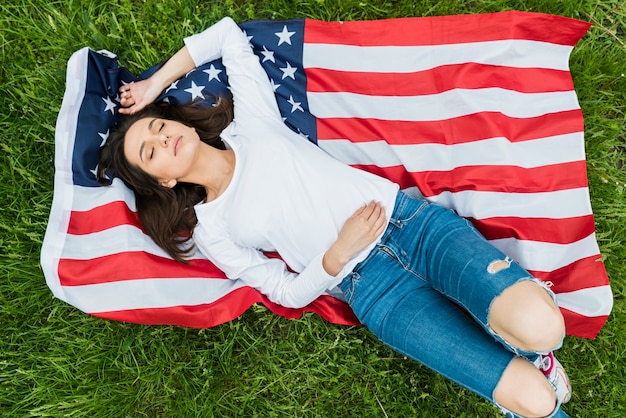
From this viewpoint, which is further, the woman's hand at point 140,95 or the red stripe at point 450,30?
the woman's hand at point 140,95

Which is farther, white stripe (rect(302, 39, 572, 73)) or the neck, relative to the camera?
white stripe (rect(302, 39, 572, 73))

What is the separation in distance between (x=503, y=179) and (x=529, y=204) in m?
0.24

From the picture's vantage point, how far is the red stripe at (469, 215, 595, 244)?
11.5ft

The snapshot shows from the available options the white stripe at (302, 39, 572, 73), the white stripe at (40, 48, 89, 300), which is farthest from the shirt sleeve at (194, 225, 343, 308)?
the white stripe at (302, 39, 572, 73)

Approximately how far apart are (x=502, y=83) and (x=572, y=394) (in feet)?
7.43

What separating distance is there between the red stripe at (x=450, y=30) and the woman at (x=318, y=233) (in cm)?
66

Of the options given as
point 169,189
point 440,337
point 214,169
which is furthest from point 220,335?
point 440,337

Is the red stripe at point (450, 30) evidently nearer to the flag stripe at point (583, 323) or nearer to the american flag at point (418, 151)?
the american flag at point (418, 151)

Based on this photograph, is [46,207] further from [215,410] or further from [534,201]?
[534,201]

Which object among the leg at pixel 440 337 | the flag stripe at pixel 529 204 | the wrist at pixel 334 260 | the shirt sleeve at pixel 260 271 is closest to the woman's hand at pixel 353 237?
the wrist at pixel 334 260

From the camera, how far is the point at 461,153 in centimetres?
369

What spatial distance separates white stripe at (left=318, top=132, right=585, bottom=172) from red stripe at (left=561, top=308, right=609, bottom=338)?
1.03m

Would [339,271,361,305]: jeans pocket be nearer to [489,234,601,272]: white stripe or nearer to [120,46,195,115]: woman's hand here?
[489,234,601,272]: white stripe

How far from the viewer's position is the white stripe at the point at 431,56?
363 cm
